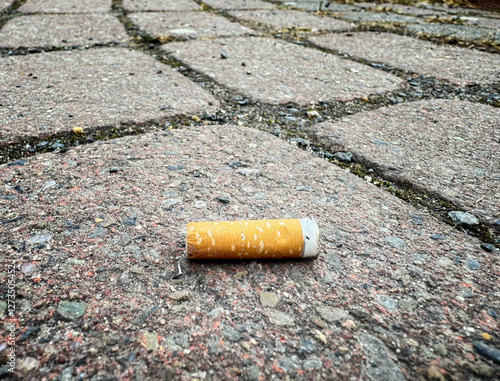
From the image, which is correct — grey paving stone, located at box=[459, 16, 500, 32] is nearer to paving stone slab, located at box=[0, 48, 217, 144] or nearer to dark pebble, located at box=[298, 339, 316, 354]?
paving stone slab, located at box=[0, 48, 217, 144]

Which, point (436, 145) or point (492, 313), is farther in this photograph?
point (436, 145)

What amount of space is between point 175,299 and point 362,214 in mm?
396

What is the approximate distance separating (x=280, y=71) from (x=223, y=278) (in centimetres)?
101

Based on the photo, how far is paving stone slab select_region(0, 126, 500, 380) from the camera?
0.48 meters

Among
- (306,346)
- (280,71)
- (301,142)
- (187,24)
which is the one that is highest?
(187,24)

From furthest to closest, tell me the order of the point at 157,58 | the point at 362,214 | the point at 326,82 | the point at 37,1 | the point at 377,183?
the point at 37,1 → the point at 157,58 → the point at 326,82 → the point at 377,183 → the point at 362,214

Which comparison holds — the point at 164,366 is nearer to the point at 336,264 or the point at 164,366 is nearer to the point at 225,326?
the point at 225,326

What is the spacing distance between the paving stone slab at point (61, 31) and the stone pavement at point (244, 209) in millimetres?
88

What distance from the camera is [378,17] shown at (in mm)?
2443

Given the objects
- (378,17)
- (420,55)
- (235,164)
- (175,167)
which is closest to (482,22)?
(378,17)

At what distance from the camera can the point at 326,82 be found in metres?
1.33

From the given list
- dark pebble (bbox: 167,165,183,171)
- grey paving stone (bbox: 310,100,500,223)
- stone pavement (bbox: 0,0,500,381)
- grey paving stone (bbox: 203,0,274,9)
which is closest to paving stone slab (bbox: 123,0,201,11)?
grey paving stone (bbox: 203,0,274,9)

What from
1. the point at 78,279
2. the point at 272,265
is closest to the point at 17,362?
the point at 78,279

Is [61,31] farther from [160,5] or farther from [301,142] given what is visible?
[301,142]
